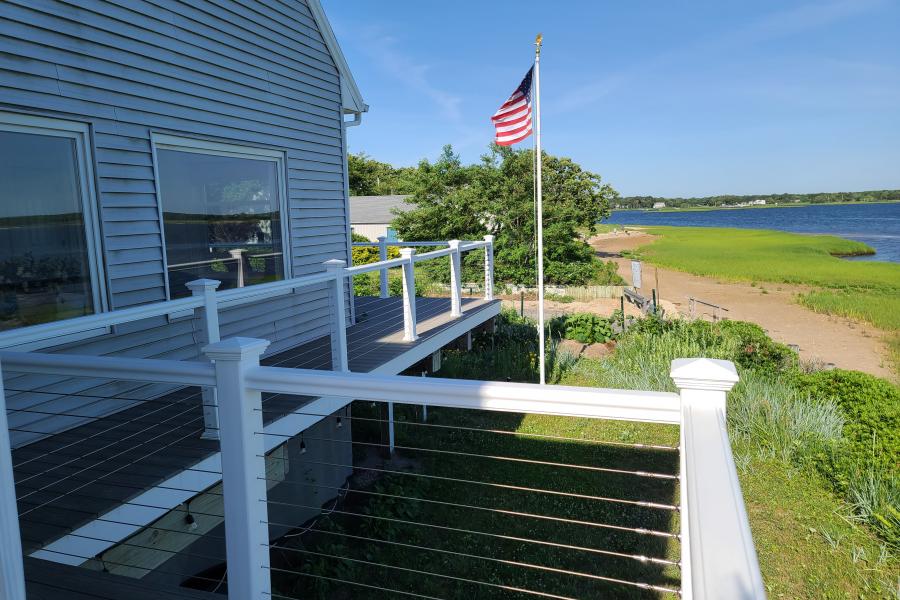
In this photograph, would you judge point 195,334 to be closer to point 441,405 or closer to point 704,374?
point 441,405

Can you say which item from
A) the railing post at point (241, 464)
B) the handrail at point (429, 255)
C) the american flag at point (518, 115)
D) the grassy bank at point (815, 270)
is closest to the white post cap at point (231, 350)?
the railing post at point (241, 464)

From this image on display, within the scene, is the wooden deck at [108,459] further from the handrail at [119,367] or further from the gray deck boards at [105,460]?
the handrail at [119,367]

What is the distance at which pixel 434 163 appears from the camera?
25.4m

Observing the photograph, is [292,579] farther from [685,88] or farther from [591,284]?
[685,88]

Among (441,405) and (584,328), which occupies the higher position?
(441,405)

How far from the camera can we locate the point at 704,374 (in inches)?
59.5

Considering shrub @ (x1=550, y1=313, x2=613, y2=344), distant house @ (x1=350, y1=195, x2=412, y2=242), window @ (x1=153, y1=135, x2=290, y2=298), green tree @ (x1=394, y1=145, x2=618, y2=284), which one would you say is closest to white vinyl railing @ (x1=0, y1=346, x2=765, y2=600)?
window @ (x1=153, y1=135, x2=290, y2=298)

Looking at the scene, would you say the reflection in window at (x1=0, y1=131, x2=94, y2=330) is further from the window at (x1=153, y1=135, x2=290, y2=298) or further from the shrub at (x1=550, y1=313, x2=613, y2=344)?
the shrub at (x1=550, y1=313, x2=613, y2=344)

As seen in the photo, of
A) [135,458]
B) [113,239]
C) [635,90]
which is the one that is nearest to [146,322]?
[113,239]

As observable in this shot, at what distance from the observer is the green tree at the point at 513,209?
24.3 metres

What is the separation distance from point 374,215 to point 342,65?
33.1m

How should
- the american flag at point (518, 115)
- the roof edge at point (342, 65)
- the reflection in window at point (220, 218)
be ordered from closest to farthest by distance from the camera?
1. the reflection in window at point (220, 218)
2. the roof edge at point (342, 65)
3. the american flag at point (518, 115)

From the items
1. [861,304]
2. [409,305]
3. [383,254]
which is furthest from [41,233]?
[861,304]

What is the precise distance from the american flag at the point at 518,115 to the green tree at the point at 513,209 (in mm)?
13886
